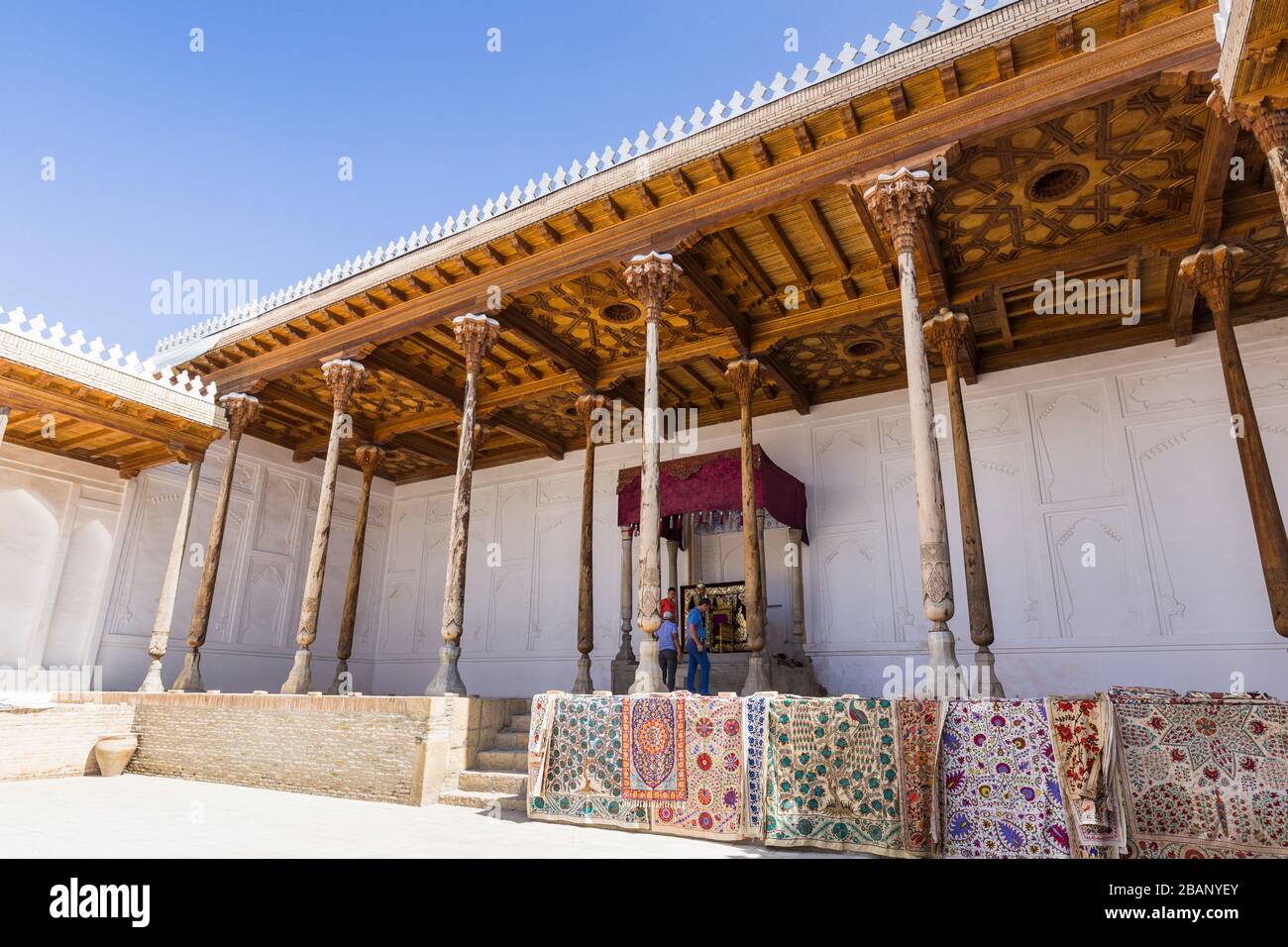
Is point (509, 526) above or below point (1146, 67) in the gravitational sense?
below

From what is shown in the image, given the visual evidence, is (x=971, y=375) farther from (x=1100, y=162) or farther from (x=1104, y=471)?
(x=1100, y=162)

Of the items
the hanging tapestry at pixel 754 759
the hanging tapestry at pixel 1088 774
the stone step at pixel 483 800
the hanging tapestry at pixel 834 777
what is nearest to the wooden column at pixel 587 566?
the stone step at pixel 483 800

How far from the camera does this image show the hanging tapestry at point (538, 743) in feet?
18.2

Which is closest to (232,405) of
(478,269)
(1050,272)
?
(478,269)

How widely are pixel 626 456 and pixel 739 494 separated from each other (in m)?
3.57

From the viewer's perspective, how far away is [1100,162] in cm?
659

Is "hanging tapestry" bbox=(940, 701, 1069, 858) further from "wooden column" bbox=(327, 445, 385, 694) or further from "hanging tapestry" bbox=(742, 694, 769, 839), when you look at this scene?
"wooden column" bbox=(327, 445, 385, 694)

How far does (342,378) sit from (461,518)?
2.97m

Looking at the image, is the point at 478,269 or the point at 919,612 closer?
the point at 478,269

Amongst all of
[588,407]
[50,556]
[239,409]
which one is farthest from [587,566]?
[50,556]

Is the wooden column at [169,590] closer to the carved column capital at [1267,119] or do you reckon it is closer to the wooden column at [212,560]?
the wooden column at [212,560]

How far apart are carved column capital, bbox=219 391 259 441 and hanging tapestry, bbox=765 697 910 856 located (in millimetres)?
9335

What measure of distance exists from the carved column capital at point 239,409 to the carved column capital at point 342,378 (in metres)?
1.96

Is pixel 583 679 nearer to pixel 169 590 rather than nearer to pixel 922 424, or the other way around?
pixel 922 424
